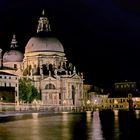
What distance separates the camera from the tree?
129 m

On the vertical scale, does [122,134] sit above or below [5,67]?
below

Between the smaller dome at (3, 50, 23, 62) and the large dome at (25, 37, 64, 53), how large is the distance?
7.60 meters

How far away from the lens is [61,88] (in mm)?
147875

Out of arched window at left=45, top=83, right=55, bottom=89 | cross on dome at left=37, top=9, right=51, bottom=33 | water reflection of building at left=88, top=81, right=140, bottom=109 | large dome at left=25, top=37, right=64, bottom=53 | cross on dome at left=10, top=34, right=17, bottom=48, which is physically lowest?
water reflection of building at left=88, top=81, right=140, bottom=109

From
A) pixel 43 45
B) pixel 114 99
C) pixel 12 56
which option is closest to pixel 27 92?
pixel 43 45

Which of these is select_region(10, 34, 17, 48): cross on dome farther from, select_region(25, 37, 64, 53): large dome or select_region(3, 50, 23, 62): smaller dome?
select_region(25, 37, 64, 53): large dome

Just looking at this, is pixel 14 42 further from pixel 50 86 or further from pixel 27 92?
pixel 27 92

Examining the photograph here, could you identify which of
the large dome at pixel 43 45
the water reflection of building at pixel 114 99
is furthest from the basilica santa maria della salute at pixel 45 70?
the water reflection of building at pixel 114 99

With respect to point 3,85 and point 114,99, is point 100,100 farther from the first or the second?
point 3,85

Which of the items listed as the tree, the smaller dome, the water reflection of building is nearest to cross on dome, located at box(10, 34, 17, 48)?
the smaller dome

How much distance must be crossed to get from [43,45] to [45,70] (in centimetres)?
922

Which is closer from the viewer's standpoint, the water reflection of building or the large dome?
the large dome

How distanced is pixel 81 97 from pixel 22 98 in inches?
1144

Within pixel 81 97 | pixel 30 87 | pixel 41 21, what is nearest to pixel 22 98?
pixel 30 87
